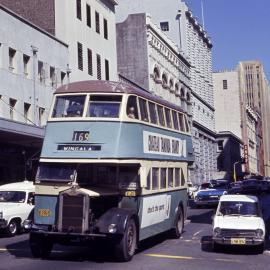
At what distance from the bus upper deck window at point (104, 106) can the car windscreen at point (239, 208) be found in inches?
191

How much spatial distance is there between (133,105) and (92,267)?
4772mm

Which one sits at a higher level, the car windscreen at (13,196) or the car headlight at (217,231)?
the car windscreen at (13,196)

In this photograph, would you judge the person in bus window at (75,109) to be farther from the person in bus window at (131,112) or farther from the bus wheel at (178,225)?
the bus wheel at (178,225)

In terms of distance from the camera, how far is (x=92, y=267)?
45.4ft

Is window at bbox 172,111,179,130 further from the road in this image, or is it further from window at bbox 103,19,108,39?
window at bbox 103,19,108,39

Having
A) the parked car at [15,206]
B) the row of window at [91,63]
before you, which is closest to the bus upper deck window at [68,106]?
the parked car at [15,206]

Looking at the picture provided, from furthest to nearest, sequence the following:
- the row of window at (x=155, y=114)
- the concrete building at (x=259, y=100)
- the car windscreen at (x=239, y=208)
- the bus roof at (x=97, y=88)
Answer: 1. the concrete building at (x=259, y=100)
2. the car windscreen at (x=239, y=208)
3. the row of window at (x=155, y=114)
4. the bus roof at (x=97, y=88)

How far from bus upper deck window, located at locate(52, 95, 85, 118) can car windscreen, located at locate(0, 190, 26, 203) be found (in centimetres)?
798

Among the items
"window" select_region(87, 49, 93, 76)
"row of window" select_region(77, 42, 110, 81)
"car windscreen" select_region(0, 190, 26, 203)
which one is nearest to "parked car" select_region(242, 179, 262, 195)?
"row of window" select_region(77, 42, 110, 81)

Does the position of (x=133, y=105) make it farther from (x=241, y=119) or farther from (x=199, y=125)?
(x=241, y=119)

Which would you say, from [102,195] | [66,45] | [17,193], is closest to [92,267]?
[102,195]

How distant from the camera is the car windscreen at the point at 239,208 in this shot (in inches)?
700

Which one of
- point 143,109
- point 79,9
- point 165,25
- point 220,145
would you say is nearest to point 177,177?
point 143,109

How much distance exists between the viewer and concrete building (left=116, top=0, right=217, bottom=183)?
79.4 metres
